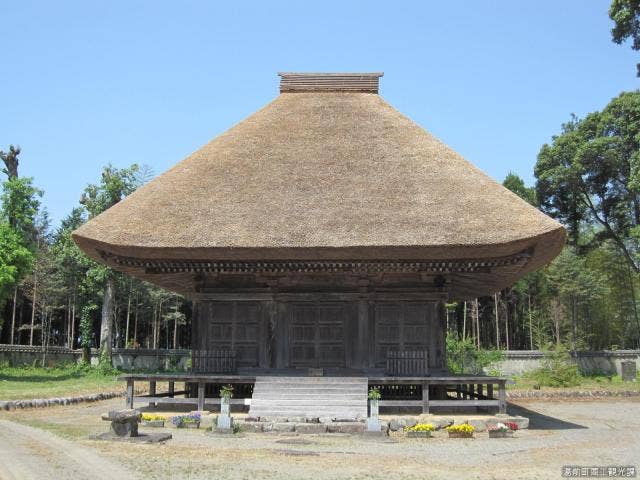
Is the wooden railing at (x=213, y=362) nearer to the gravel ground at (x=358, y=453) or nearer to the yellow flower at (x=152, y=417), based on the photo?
the yellow flower at (x=152, y=417)

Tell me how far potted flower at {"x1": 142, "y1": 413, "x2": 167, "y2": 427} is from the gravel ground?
1.07 m

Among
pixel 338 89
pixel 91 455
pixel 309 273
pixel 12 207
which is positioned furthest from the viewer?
pixel 12 207

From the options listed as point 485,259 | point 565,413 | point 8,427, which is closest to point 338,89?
point 485,259

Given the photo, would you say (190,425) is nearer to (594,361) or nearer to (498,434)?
(498,434)

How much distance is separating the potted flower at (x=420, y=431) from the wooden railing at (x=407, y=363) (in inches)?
119

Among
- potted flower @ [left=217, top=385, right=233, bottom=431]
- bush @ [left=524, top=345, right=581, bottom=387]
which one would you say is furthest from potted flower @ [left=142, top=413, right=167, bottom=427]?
bush @ [left=524, top=345, right=581, bottom=387]

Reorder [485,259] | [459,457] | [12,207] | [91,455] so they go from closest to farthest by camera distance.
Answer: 1. [91,455]
2. [459,457]
3. [485,259]
4. [12,207]

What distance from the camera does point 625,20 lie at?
2956 cm

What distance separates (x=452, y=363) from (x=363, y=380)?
1767 cm

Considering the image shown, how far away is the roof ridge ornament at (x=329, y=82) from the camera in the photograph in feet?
83.3

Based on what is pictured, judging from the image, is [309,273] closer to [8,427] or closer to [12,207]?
[8,427]

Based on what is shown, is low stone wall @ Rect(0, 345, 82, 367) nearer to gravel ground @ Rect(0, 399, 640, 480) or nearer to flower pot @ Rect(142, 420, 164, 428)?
gravel ground @ Rect(0, 399, 640, 480)

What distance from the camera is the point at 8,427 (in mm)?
14297

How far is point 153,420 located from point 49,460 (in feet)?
18.9
